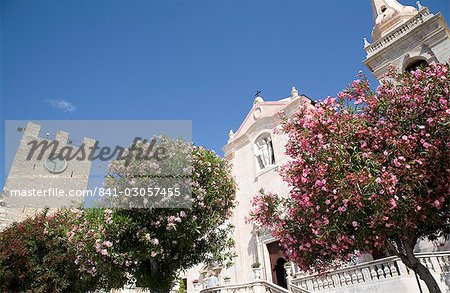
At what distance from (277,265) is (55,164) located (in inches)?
914

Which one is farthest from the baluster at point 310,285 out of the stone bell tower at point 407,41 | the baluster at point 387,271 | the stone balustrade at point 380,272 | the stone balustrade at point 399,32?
the stone balustrade at point 399,32

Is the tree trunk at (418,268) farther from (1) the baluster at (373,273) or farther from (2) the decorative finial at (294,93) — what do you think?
(2) the decorative finial at (294,93)

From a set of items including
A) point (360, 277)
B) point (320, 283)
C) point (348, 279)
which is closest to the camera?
point (360, 277)

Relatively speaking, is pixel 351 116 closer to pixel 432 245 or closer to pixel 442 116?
pixel 442 116

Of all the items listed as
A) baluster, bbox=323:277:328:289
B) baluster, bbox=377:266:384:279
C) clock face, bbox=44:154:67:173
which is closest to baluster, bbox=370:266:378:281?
baluster, bbox=377:266:384:279

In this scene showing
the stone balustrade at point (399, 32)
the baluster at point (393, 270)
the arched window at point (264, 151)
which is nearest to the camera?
the baluster at point (393, 270)

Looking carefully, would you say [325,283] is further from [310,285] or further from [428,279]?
[428,279]

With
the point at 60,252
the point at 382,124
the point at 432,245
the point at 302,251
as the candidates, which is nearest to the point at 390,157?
the point at 382,124

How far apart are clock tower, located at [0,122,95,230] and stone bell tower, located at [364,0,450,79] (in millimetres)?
23945

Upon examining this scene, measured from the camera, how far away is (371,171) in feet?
22.3

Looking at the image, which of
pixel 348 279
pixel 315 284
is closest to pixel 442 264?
pixel 348 279

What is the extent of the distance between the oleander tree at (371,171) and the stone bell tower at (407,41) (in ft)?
33.9

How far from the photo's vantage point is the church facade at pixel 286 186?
11062 mm

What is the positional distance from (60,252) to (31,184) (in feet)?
53.1
